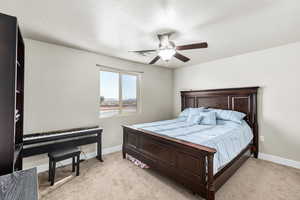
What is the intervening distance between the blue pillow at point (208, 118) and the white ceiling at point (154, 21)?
1.50m

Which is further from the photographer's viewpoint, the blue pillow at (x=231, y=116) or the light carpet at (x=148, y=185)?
the blue pillow at (x=231, y=116)

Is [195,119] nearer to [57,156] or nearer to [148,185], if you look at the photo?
[148,185]

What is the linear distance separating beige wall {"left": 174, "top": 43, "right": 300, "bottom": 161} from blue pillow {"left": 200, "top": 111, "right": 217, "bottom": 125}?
3.16 ft

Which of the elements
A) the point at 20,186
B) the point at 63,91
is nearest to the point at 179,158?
the point at 20,186

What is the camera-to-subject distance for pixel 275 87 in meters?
2.88

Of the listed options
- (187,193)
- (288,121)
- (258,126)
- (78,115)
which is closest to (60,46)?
(78,115)

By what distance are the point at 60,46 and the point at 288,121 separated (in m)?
4.81

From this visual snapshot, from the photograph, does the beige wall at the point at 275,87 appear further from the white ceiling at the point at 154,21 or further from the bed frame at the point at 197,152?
the white ceiling at the point at 154,21

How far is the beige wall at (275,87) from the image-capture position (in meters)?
2.68

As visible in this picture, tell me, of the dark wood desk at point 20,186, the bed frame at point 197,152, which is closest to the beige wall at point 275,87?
the bed frame at point 197,152

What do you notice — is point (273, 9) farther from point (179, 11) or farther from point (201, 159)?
point (201, 159)

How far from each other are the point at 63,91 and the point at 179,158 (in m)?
2.56

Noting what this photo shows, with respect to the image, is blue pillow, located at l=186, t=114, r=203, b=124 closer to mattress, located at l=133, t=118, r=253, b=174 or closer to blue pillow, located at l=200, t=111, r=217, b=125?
blue pillow, located at l=200, t=111, r=217, b=125

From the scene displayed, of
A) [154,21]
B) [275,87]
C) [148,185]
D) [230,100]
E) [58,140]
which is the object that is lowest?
[148,185]
